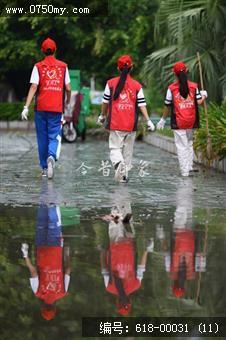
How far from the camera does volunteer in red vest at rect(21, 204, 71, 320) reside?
602 centimetres

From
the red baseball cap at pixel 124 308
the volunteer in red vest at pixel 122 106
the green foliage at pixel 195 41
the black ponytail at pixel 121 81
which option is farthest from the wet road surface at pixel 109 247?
the green foliage at pixel 195 41

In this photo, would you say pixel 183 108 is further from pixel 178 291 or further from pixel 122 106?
pixel 178 291

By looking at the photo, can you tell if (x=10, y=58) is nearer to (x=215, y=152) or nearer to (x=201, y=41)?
(x=201, y=41)

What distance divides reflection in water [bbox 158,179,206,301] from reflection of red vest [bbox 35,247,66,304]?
2.46 ft

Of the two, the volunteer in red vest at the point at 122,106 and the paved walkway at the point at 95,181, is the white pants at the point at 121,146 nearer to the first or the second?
the volunteer in red vest at the point at 122,106

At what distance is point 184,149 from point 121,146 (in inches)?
51.5

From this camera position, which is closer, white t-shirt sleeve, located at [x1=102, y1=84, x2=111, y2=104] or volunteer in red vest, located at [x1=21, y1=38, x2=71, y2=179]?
white t-shirt sleeve, located at [x1=102, y1=84, x2=111, y2=104]

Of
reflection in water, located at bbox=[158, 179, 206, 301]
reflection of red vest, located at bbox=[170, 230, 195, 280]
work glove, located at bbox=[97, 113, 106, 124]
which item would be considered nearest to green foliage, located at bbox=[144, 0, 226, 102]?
work glove, located at bbox=[97, 113, 106, 124]

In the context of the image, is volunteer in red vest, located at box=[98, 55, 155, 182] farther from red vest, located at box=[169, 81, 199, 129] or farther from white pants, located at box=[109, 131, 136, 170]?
red vest, located at box=[169, 81, 199, 129]

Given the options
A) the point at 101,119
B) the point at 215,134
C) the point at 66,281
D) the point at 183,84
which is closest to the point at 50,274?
the point at 66,281

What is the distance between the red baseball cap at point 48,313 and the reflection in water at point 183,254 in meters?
0.84

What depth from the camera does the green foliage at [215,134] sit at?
580 inches

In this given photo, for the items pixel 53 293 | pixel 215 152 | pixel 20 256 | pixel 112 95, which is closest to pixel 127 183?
pixel 112 95

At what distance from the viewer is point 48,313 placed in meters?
5.62
